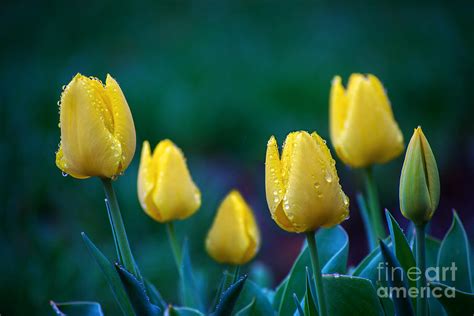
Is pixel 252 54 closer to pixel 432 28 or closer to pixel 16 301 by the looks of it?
A: pixel 432 28

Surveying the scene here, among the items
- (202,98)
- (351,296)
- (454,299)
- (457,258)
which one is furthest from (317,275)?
(202,98)

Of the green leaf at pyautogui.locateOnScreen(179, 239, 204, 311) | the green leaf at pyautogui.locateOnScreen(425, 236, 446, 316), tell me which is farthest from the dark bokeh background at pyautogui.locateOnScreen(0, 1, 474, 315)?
the green leaf at pyautogui.locateOnScreen(425, 236, 446, 316)

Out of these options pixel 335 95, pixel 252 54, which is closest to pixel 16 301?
pixel 335 95

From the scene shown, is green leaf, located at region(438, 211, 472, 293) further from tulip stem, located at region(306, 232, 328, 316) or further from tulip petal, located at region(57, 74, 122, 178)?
tulip petal, located at region(57, 74, 122, 178)

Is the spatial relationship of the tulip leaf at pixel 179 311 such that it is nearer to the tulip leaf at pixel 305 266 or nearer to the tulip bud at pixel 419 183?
the tulip leaf at pixel 305 266

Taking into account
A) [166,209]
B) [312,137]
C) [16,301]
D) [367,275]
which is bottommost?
[16,301]
